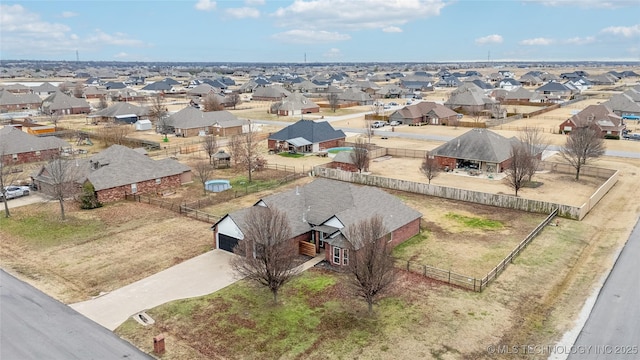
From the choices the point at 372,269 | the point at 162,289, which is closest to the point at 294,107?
the point at 162,289

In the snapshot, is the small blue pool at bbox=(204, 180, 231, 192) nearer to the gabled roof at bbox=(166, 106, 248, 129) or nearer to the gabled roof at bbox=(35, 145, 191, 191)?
the gabled roof at bbox=(35, 145, 191, 191)

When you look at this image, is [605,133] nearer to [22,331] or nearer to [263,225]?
[263,225]

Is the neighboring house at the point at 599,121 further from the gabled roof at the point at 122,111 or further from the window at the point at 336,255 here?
the gabled roof at the point at 122,111

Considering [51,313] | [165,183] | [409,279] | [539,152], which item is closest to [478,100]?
[539,152]

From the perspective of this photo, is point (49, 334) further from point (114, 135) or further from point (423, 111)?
point (423, 111)

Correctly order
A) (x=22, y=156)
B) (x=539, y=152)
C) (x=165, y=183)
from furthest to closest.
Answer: (x=22, y=156), (x=539, y=152), (x=165, y=183)

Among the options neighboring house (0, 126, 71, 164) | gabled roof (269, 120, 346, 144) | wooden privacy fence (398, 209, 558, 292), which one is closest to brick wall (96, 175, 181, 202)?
neighboring house (0, 126, 71, 164)
